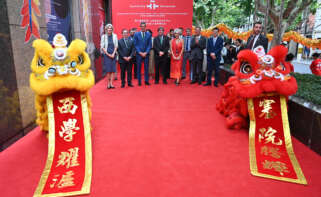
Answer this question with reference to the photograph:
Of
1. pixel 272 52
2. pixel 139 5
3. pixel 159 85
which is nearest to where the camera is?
pixel 272 52

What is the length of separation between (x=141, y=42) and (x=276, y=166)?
4451 millimetres

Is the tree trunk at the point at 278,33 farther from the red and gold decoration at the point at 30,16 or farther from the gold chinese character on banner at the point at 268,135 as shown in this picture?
the red and gold decoration at the point at 30,16

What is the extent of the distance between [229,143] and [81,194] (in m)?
1.74

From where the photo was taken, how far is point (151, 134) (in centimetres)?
301

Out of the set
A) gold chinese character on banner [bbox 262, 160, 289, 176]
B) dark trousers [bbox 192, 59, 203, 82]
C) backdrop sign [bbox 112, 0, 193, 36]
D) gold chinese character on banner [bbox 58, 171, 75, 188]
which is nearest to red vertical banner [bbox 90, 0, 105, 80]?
backdrop sign [bbox 112, 0, 193, 36]

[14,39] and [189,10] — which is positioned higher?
[189,10]

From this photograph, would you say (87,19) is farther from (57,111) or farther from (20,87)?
(57,111)

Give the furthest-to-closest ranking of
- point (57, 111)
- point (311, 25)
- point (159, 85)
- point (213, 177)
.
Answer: point (311, 25)
point (159, 85)
point (57, 111)
point (213, 177)

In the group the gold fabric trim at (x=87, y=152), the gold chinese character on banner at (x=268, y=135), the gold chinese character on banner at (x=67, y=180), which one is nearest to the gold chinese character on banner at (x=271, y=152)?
the gold chinese character on banner at (x=268, y=135)

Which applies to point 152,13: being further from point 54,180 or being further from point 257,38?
point 54,180

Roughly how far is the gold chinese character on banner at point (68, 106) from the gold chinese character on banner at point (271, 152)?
217cm

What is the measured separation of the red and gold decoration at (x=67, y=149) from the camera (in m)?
1.95

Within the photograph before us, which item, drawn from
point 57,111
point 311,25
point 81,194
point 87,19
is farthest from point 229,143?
point 311,25

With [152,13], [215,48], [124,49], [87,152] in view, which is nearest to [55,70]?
[87,152]
